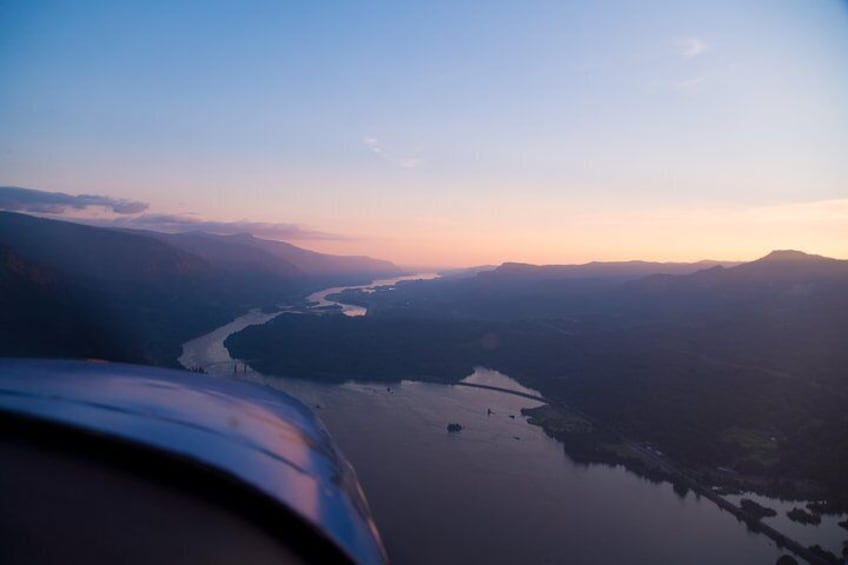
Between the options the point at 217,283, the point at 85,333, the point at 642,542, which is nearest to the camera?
the point at 642,542

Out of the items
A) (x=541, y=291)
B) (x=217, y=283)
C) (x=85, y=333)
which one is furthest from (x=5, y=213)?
(x=541, y=291)

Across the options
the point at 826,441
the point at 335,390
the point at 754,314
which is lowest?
the point at 335,390

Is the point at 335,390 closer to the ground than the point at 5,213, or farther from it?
closer to the ground

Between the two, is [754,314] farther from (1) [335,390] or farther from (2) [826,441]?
(1) [335,390]

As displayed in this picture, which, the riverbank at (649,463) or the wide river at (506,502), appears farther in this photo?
the riverbank at (649,463)

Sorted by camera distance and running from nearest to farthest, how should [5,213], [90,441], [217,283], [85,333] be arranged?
1. [90,441]
2. [85,333]
3. [5,213]
4. [217,283]

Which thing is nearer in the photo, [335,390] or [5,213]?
[335,390]

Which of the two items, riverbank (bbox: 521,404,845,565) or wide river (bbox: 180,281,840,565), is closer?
wide river (bbox: 180,281,840,565)

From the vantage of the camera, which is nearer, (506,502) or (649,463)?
(506,502)
